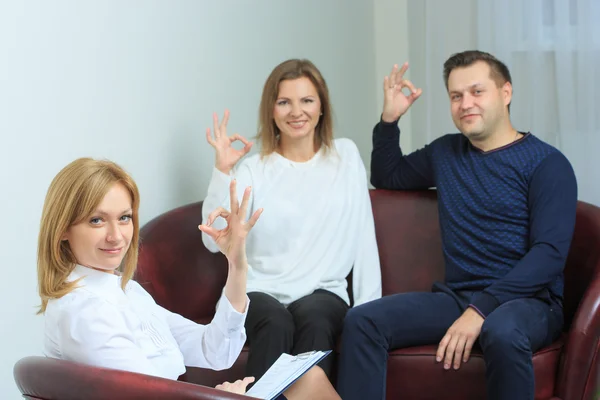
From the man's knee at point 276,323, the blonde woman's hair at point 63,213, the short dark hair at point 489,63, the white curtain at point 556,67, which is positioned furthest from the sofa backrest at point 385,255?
the blonde woman's hair at point 63,213

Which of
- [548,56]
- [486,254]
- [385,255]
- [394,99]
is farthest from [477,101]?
[548,56]

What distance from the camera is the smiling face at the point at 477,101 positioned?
2.77 meters

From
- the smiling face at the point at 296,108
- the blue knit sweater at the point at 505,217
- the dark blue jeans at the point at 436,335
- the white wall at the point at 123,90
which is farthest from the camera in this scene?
the smiling face at the point at 296,108

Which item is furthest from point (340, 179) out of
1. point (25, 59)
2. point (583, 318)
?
point (25, 59)

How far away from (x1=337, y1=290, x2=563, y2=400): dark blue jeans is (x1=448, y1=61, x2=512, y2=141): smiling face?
1.74 ft

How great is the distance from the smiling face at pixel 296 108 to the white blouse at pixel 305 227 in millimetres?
109

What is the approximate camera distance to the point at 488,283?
2666mm

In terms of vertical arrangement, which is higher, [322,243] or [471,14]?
[471,14]

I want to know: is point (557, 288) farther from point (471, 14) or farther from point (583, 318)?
point (471, 14)

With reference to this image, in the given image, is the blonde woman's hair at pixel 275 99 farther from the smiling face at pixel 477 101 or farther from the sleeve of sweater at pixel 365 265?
the smiling face at pixel 477 101

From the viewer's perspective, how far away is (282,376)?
1874mm

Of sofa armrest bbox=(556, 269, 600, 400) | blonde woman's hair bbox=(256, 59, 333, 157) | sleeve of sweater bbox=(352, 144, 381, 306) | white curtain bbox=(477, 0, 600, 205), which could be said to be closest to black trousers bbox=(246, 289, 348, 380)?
sleeve of sweater bbox=(352, 144, 381, 306)

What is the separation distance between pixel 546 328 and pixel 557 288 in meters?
0.21

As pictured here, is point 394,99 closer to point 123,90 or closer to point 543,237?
point 543,237
